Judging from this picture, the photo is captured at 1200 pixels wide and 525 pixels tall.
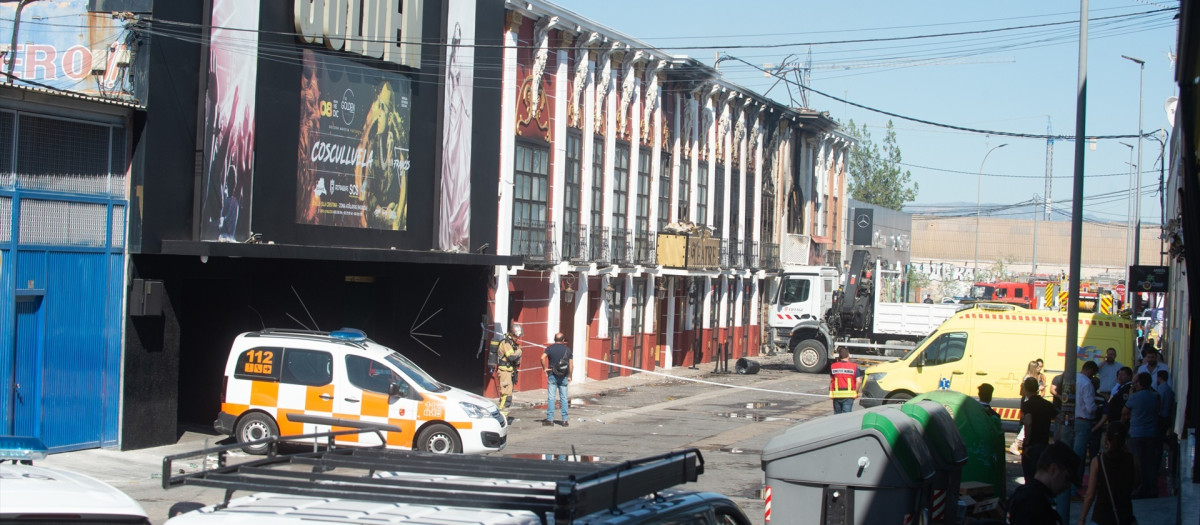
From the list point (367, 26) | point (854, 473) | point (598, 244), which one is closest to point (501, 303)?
point (598, 244)

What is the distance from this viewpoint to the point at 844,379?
18031mm

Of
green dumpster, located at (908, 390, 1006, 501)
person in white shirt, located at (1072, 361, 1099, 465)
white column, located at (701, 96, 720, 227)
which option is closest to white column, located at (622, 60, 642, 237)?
white column, located at (701, 96, 720, 227)

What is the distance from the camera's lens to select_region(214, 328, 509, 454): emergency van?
15773 millimetres

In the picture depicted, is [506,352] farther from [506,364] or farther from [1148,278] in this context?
[1148,278]

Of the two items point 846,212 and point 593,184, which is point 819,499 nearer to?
point 593,184

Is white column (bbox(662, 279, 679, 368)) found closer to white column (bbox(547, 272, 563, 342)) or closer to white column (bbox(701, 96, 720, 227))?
white column (bbox(701, 96, 720, 227))

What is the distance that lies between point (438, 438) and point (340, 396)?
5.04 ft

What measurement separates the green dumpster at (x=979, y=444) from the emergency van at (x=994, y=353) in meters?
8.82

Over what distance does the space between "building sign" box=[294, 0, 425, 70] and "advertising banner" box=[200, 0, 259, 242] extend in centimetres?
132

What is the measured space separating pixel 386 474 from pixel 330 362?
11.1m

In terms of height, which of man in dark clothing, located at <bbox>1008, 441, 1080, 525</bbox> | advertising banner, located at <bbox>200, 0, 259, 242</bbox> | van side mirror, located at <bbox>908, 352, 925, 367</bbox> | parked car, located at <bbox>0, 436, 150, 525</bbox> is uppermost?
advertising banner, located at <bbox>200, 0, 259, 242</bbox>

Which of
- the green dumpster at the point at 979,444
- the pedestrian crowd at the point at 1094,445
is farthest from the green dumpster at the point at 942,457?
the green dumpster at the point at 979,444

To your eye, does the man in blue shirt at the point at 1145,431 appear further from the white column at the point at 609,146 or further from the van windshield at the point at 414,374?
the white column at the point at 609,146

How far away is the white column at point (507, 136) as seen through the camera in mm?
25078
